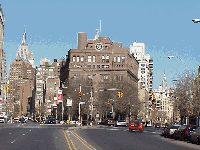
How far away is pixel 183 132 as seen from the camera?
143 feet

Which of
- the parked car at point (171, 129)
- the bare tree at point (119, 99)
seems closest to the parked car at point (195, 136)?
the parked car at point (171, 129)

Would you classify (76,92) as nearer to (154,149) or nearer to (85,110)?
(85,110)

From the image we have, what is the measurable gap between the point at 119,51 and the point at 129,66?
870 cm


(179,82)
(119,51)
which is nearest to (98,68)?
(119,51)

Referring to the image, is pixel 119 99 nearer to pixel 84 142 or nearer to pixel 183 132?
pixel 183 132

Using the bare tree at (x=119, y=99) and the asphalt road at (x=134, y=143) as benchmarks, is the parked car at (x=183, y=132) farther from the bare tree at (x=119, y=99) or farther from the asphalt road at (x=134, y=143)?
the bare tree at (x=119, y=99)

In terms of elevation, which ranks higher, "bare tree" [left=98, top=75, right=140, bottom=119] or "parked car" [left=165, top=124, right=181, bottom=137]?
"bare tree" [left=98, top=75, right=140, bottom=119]

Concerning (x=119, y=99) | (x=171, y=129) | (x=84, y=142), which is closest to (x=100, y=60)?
(x=119, y=99)

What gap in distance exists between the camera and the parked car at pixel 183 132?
41.6 m

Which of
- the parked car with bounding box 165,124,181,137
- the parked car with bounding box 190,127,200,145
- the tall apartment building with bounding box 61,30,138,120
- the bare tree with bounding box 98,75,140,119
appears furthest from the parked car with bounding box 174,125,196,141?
the tall apartment building with bounding box 61,30,138,120

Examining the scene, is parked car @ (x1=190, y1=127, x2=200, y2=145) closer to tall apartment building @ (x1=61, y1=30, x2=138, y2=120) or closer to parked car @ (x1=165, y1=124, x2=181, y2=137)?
parked car @ (x1=165, y1=124, x2=181, y2=137)

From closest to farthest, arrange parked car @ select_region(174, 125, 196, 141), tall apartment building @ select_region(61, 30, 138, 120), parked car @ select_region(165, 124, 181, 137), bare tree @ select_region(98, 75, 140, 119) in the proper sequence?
1. parked car @ select_region(174, 125, 196, 141)
2. parked car @ select_region(165, 124, 181, 137)
3. bare tree @ select_region(98, 75, 140, 119)
4. tall apartment building @ select_region(61, 30, 138, 120)

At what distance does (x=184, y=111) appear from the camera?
78.2 m

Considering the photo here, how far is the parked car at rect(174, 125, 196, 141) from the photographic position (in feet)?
136
